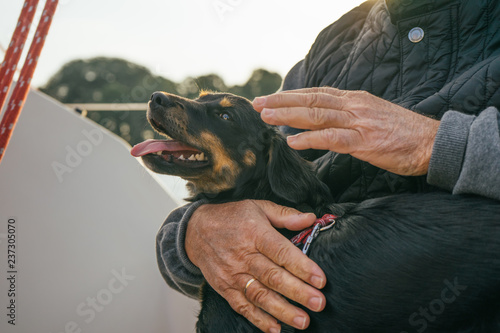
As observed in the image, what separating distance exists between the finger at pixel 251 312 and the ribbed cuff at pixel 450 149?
821mm

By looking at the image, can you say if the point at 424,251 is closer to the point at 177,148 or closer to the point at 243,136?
the point at 243,136

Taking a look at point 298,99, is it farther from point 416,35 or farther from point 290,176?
point 416,35

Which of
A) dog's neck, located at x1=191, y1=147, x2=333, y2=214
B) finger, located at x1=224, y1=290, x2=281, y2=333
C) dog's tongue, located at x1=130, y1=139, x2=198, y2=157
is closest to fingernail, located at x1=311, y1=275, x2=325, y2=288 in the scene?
finger, located at x1=224, y1=290, x2=281, y2=333

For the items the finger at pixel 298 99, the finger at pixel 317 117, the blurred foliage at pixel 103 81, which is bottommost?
the blurred foliage at pixel 103 81

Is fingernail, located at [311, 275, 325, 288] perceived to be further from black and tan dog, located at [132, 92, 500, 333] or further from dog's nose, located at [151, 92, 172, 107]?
dog's nose, located at [151, 92, 172, 107]

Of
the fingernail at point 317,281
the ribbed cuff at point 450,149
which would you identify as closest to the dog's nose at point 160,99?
the fingernail at point 317,281

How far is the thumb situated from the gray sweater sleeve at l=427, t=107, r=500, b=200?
0.54 m

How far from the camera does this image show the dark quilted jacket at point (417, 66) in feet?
5.00

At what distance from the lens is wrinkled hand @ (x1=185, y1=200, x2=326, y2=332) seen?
1.40m

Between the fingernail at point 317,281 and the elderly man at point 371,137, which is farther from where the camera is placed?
the fingernail at point 317,281

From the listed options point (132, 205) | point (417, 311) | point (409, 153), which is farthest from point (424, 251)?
point (132, 205)

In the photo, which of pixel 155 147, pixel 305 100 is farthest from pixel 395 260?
pixel 155 147

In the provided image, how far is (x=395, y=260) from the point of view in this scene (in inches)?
50.2

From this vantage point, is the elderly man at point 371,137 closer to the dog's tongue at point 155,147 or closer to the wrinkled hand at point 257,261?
the wrinkled hand at point 257,261
